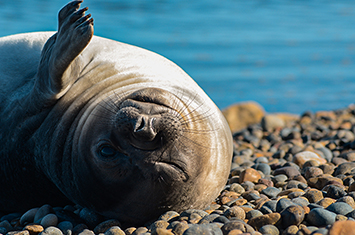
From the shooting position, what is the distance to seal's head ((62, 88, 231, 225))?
3.12 m

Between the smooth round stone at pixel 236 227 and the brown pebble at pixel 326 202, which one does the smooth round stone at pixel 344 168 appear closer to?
the brown pebble at pixel 326 202

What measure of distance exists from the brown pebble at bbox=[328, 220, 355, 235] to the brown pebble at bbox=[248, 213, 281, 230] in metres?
0.58

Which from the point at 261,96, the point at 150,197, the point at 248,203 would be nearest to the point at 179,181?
the point at 150,197

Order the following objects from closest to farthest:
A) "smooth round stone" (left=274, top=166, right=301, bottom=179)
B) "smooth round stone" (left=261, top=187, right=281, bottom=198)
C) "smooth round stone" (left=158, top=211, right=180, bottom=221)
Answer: "smooth round stone" (left=158, top=211, right=180, bottom=221) → "smooth round stone" (left=261, top=187, right=281, bottom=198) → "smooth round stone" (left=274, top=166, right=301, bottom=179)

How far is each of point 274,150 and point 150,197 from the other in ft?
9.22

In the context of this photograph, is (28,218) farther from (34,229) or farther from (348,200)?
(348,200)

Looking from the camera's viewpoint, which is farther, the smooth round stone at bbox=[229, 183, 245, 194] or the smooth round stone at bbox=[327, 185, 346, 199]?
the smooth round stone at bbox=[229, 183, 245, 194]

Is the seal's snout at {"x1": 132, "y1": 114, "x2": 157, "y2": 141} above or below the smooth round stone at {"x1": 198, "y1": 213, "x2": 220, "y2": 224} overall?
above

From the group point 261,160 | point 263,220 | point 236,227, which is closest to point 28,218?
point 236,227

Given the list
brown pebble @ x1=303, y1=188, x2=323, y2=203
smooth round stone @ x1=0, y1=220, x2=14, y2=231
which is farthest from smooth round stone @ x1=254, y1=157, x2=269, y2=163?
smooth round stone @ x1=0, y1=220, x2=14, y2=231

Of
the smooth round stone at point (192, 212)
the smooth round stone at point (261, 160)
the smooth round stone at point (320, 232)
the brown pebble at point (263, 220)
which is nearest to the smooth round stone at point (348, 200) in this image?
the brown pebble at point (263, 220)

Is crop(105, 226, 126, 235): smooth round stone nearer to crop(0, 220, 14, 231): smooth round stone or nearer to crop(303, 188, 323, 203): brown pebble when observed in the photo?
crop(0, 220, 14, 231): smooth round stone

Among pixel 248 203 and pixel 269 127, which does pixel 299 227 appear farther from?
pixel 269 127

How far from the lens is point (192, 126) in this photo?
3.38m
